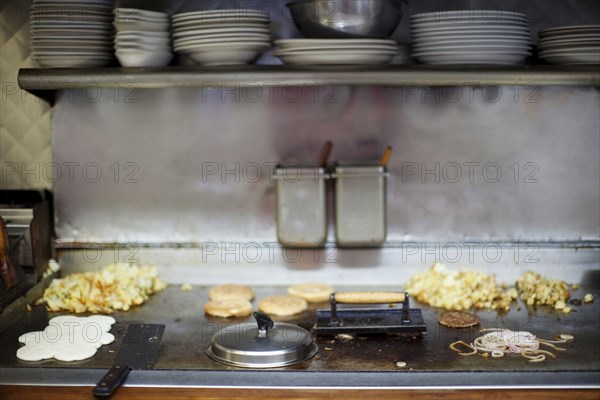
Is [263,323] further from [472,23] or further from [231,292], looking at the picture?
[472,23]

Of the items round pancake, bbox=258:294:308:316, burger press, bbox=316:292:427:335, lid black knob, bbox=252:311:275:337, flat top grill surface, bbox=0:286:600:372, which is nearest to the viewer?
flat top grill surface, bbox=0:286:600:372

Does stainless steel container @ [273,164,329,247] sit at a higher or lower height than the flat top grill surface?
higher

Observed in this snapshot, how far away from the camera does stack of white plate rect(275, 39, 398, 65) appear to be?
2.58 metres

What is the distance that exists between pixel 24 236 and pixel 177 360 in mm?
913

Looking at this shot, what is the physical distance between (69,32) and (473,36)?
1.36 m

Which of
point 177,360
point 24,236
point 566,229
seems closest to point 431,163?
point 566,229

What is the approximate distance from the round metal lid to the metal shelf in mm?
797

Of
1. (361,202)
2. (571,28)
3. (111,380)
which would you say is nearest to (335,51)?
(361,202)

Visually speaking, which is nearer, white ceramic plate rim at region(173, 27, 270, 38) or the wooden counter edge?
the wooden counter edge

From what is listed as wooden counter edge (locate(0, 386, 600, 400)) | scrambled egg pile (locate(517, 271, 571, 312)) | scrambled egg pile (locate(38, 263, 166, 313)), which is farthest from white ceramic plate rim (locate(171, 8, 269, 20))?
scrambled egg pile (locate(517, 271, 571, 312))

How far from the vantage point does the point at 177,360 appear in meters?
2.25

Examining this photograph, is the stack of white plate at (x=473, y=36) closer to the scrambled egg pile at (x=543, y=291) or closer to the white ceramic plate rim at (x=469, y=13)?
the white ceramic plate rim at (x=469, y=13)

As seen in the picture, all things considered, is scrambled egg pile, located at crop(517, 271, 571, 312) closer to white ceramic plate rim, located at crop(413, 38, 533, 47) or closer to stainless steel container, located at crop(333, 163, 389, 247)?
stainless steel container, located at crop(333, 163, 389, 247)

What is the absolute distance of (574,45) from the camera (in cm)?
264
